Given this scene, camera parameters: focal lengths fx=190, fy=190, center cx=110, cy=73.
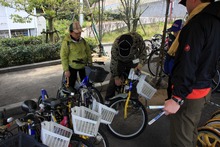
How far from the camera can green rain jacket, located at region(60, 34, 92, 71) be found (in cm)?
362

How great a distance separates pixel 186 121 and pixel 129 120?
71.2 inches

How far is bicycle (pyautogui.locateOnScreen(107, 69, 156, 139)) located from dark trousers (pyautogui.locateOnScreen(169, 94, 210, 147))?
3.29ft

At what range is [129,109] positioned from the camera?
333cm

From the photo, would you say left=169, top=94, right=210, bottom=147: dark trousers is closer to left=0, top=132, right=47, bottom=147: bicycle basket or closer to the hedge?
left=0, top=132, right=47, bottom=147: bicycle basket

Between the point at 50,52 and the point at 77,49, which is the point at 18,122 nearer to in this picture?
the point at 77,49

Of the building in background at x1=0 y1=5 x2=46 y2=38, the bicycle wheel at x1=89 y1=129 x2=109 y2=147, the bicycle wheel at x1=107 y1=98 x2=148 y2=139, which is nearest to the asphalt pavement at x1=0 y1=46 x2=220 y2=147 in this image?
the bicycle wheel at x1=107 y1=98 x2=148 y2=139

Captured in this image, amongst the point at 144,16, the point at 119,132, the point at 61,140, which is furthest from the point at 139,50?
the point at 144,16

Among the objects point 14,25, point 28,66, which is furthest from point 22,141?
point 14,25

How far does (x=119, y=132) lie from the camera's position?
135 inches

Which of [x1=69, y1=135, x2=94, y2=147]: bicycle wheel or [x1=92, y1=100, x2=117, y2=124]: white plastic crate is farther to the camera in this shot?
[x1=92, y1=100, x2=117, y2=124]: white plastic crate

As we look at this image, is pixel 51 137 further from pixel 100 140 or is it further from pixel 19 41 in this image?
pixel 19 41

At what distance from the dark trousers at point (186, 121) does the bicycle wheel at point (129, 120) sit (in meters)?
1.14

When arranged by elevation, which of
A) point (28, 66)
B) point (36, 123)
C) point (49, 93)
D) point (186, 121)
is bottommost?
point (49, 93)

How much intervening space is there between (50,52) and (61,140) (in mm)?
6226
